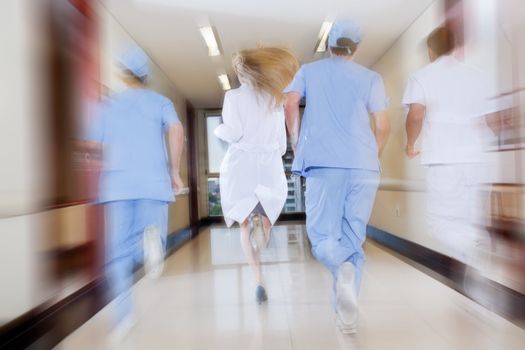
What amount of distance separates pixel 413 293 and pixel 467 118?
27.7 inches

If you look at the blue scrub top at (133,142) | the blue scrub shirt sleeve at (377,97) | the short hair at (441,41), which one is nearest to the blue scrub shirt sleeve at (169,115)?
the blue scrub top at (133,142)

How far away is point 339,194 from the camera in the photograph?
3.85 feet

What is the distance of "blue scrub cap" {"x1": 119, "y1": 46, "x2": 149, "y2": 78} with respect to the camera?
3.64 ft

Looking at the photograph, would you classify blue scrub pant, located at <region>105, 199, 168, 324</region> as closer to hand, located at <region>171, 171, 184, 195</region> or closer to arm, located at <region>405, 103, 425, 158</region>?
hand, located at <region>171, 171, 184, 195</region>

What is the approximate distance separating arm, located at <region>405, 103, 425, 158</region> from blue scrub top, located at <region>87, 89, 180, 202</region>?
0.77 m

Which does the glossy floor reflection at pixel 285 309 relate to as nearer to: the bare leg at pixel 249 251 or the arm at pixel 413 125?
the bare leg at pixel 249 251

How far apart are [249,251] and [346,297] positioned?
0.38 metres

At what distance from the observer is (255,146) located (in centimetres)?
120

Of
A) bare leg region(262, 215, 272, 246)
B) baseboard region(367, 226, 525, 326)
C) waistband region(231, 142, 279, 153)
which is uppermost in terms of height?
waistband region(231, 142, 279, 153)

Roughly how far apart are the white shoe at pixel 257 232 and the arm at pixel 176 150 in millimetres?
278

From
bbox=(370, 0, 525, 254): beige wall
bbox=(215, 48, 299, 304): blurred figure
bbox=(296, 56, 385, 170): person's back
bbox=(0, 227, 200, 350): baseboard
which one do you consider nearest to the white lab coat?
bbox=(215, 48, 299, 304): blurred figure

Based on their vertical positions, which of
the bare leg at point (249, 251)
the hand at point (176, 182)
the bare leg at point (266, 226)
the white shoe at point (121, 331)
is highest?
the hand at point (176, 182)

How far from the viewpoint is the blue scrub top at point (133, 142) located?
111 centimetres

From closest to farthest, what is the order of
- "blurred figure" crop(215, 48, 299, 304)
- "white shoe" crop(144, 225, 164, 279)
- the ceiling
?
the ceiling
"blurred figure" crop(215, 48, 299, 304)
"white shoe" crop(144, 225, 164, 279)
